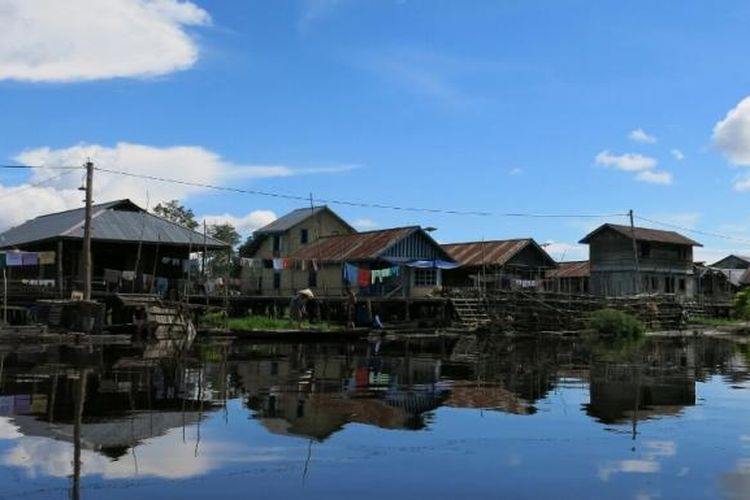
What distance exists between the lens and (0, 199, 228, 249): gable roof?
3566 centimetres

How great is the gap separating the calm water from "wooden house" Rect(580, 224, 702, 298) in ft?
118

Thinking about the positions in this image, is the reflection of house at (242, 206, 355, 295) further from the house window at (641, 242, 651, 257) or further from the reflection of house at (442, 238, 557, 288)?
the house window at (641, 242, 651, 257)

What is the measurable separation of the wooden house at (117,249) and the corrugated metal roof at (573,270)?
29.2 meters

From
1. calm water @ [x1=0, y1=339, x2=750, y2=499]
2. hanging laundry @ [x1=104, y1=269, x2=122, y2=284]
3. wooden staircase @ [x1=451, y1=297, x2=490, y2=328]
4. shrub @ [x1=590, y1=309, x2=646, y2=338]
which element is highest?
hanging laundry @ [x1=104, y1=269, x2=122, y2=284]

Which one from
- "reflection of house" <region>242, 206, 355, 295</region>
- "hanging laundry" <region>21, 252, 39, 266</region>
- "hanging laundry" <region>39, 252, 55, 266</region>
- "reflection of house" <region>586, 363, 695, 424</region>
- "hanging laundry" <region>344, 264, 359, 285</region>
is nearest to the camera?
"reflection of house" <region>586, 363, 695, 424</region>

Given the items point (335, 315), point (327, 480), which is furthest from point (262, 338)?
point (327, 480)

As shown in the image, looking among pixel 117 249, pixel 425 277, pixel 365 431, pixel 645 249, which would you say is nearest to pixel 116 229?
pixel 117 249

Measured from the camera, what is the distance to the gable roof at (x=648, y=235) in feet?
182

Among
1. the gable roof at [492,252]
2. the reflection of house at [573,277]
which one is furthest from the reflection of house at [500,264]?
the reflection of house at [573,277]

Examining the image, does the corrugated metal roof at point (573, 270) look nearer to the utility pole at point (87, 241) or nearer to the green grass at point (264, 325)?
the green grass at point (264, 325)

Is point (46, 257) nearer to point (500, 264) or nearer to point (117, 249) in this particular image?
point (117, 249)

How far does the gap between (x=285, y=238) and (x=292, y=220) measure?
174cm

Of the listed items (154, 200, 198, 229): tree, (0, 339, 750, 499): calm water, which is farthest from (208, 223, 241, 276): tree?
(0, 339, 750, 499): calm water

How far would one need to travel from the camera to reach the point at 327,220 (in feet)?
191
